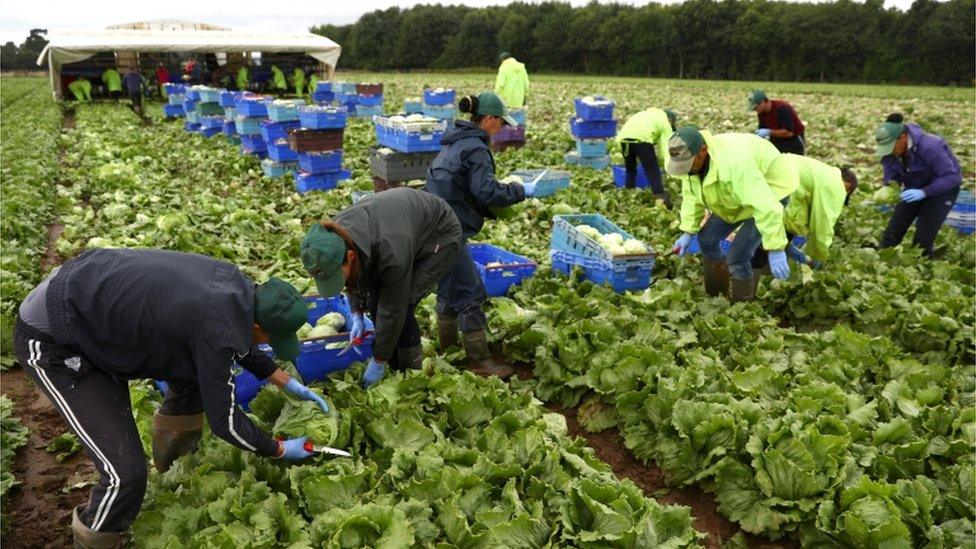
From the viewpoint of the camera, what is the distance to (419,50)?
73875 millimetres

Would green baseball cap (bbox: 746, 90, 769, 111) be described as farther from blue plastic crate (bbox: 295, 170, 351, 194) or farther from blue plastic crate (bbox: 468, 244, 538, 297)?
blue plastic crate (bbox: 295, 170, 351, 194)

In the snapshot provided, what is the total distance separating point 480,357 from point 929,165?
5.45 metres

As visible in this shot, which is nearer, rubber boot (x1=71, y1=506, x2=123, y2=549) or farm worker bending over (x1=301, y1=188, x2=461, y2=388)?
rubber boot (x1=71, y1=506, x2=123, y2=549)

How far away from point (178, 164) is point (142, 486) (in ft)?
39.1

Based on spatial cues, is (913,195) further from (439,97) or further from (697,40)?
(697,40)

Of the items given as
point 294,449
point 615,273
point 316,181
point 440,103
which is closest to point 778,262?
point 615,273

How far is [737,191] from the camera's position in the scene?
5.38m

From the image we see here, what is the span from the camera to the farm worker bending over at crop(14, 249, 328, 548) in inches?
112

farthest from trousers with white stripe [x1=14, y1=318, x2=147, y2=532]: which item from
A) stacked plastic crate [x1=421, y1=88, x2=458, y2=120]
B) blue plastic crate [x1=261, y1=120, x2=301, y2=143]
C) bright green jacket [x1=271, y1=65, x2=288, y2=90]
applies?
bright green jacket [x1=271, y1=65, x2=288, y2=90]

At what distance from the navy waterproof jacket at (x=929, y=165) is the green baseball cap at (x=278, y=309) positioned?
6958 millimetres

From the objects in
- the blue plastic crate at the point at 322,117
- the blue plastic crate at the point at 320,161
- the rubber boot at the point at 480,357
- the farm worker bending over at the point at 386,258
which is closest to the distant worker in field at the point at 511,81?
the blue plastic crate at the point at 322,117

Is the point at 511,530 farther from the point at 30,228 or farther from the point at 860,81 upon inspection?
the point at 860,81

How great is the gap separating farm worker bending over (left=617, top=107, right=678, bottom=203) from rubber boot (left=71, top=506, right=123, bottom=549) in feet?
26.2

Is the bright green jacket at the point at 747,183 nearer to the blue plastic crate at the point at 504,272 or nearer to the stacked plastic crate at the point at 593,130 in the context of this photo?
the blue plastic crate at the point at 504,272
